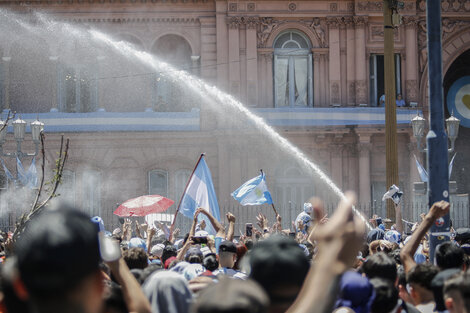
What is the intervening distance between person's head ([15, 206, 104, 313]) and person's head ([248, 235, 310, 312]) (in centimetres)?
101

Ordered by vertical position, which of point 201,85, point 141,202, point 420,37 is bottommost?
point 141,202

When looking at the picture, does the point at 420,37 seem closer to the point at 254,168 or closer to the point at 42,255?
the point at 254,168

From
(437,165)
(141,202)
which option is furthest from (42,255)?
(141,202)

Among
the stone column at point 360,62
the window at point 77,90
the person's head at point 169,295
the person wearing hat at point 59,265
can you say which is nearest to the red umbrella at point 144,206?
the window at point 77,90

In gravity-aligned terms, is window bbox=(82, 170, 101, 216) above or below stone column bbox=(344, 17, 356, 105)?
below

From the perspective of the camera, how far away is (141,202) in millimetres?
18297

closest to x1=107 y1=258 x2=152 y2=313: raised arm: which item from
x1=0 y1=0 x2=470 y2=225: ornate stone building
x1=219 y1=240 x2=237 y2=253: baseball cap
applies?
x1=219 y1=240 x2=237 y2=253: baseball cap

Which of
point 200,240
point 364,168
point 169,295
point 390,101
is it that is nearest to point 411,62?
point 364,168

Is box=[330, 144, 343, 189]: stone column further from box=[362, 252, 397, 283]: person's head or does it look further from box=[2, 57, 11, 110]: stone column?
box=[362, 252, 397, 283]: person's head

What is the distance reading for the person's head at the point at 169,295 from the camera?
4.18 metres

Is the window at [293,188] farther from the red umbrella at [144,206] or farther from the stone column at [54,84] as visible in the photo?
the red umbrella at [144,206]

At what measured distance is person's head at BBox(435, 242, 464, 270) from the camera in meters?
5.94

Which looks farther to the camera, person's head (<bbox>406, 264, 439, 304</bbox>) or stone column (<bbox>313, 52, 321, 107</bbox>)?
stone column (<bbox>313, 52, 321, 107</bbox>)

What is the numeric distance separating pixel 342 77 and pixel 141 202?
12698 mm
